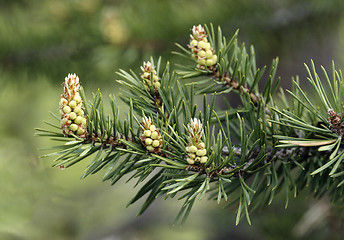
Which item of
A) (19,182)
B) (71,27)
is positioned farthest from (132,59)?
(19,182)

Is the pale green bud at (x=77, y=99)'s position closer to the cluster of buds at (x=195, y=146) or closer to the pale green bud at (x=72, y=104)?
the pale green bud at (x=72, y=104)

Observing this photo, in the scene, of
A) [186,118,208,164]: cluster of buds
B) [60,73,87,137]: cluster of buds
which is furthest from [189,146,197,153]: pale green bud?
[60,73,87,137]: cluster of buds

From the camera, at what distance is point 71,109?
14.8 inches

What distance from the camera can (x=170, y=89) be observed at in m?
0.44

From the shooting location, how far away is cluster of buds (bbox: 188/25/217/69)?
435mm

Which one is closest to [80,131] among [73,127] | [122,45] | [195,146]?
[73,127]

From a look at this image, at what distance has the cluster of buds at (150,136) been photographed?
381mm

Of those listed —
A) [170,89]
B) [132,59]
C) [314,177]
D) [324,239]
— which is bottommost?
[324,239]

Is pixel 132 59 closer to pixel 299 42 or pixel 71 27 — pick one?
pixel 71 27

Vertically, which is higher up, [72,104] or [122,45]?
[122,45]

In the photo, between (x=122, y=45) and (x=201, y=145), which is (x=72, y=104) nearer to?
(x=201, y=145)

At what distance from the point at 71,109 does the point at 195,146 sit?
0.12 meters

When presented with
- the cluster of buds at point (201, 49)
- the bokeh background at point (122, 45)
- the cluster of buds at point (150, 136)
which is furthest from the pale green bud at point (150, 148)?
the bokeh background at point (122, 45)

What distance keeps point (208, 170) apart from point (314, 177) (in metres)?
0.15
